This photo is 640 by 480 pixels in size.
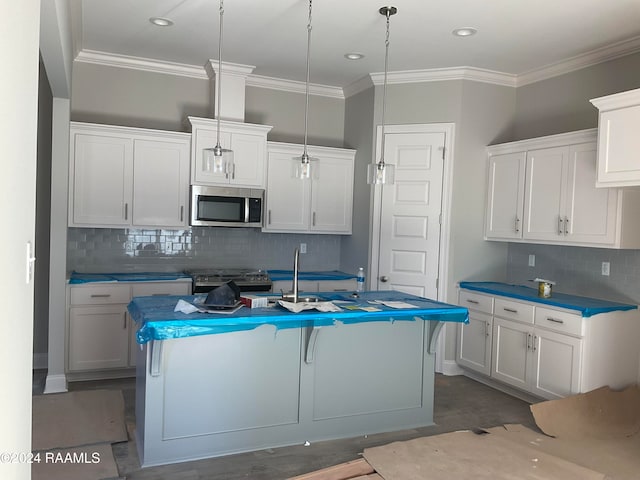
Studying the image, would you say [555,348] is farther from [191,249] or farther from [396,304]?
[191,249]

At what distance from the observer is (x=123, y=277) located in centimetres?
476

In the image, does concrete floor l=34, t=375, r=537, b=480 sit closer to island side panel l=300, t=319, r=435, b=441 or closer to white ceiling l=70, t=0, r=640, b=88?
island side panel l=300, t=319, r=435, b=441

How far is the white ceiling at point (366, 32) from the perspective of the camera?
12.2 feet

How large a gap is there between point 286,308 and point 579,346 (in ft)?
7.49

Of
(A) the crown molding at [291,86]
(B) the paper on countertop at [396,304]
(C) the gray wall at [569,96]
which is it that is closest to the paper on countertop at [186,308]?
(B) the paper on countertop at [396,304]

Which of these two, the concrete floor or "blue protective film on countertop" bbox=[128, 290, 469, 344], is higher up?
"blue protective film on countertop" bbox=[128, 290, 469, 344]

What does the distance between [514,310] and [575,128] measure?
5.60ft

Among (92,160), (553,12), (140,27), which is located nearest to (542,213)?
(553,12)

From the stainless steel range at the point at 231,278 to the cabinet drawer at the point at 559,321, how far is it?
8.09ft

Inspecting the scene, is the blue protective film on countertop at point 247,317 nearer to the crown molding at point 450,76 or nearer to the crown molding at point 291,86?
the crown molding at point 450,76

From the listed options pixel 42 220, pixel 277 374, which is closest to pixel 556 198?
pixel 277 374

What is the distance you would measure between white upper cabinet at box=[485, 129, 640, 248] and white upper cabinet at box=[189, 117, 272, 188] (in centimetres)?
227

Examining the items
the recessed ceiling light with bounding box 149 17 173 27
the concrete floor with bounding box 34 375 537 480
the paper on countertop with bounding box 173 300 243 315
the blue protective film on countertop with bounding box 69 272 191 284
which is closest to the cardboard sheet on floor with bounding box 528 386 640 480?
the concrete floor with bounding box 34 375 537 480

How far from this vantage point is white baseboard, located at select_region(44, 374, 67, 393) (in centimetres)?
427
